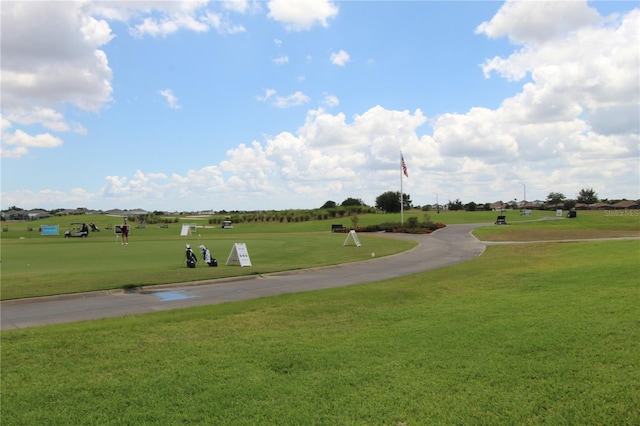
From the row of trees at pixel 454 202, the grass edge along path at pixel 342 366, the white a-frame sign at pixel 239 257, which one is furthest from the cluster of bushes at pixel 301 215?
the grass edge along path at pixel 342 366

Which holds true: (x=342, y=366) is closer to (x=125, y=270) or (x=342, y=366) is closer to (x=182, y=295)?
(x=182, y=295)

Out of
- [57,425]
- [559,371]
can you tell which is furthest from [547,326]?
[57,425]

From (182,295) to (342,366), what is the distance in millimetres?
8764

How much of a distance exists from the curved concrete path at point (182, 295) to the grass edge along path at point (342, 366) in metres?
2.04

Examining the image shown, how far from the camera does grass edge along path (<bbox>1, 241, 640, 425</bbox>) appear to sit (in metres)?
4.50

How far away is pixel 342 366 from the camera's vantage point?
5.72 m

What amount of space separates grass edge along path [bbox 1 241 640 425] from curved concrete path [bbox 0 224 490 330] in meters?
2.04

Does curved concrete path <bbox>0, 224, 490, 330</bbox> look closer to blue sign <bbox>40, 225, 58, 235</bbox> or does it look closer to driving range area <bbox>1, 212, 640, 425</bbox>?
driving range area <bbox>1, 212, 640, 425</bbox>

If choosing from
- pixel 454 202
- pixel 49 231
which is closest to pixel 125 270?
pixel 49 231

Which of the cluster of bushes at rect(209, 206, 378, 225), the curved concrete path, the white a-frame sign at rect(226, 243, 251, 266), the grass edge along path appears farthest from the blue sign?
the grass edge along path

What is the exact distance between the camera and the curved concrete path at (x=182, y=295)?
10.8 metres

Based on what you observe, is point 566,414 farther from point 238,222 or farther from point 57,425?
point 238,222

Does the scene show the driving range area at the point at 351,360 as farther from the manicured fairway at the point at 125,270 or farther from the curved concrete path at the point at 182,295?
the manicured fairway at the point at 125,270

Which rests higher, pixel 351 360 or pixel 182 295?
pixel 351 360
